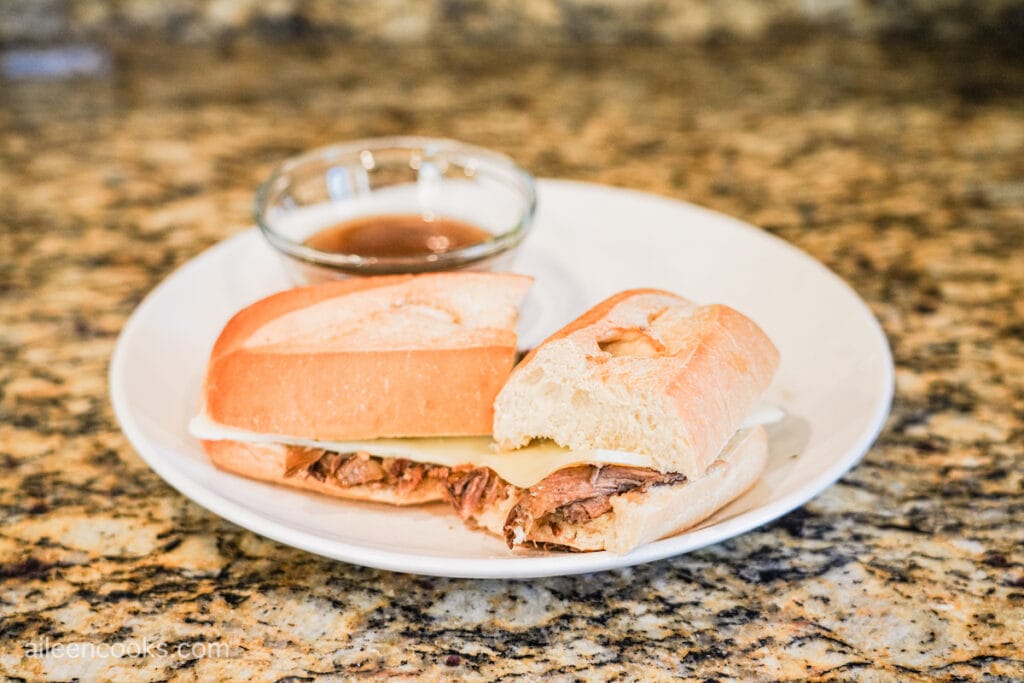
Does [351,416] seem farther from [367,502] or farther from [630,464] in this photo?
[630,464]

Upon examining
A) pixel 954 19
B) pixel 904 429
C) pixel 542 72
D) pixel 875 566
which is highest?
pixel 954 19

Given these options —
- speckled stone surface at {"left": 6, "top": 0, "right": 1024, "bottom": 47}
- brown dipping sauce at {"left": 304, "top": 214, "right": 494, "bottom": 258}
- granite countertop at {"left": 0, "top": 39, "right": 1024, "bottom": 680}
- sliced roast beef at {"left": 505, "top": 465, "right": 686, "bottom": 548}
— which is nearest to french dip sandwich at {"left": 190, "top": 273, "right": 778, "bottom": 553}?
sliced roast beef at {"left": 505, "top": 465, "right": 686, "bottom": 548}

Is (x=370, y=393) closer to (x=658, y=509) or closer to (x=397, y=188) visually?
(x=658, y=509)

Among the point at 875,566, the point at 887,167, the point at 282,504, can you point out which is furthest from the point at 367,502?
the point at 887,167

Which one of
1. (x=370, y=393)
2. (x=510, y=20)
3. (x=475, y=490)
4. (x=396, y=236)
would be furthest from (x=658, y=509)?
(x=510, y=20)

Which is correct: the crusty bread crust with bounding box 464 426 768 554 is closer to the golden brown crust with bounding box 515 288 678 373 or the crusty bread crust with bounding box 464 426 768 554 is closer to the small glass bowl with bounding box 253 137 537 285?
the golden brown crust with bounding box 515 288 678 373

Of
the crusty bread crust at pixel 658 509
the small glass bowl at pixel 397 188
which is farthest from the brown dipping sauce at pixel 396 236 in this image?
the crusty bread crust at pixel 658 509
